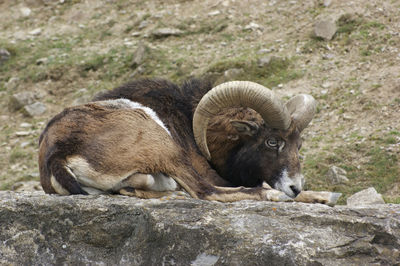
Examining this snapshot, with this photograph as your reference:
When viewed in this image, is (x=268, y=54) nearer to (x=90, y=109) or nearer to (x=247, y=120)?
(x=247, y=120)

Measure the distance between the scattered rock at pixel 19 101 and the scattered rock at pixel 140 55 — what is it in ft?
11.0

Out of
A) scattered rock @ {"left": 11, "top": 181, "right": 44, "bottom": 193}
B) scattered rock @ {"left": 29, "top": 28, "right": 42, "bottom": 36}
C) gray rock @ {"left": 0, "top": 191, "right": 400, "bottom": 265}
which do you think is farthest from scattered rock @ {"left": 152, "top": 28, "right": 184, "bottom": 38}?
gray rock @ {"left": 0, "top": 191, "right": 400, "bottom": 265}

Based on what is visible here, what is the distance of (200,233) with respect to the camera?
536 centimetres

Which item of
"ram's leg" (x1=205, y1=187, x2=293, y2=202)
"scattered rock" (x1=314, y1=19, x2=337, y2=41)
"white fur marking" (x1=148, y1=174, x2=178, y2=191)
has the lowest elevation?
"scattered rock" (x1=314, y1=19, x2=337, y2=41)

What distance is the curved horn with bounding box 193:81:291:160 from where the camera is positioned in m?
7.50

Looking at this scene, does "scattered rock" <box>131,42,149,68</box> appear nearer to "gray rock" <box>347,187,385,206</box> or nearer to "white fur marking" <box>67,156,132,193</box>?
"gray rock" <box>347,187,385,206</box>

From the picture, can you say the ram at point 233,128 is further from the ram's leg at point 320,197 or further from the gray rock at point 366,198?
the gray rock at point 366,198

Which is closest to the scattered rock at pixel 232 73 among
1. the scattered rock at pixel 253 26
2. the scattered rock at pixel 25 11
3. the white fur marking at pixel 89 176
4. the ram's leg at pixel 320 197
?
the scattered rock at pixel 253 26

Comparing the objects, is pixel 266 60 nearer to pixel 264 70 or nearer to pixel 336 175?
pixel 264 70

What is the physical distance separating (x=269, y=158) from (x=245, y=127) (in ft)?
1.87

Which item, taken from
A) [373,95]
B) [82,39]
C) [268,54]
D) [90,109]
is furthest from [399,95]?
[82,39]

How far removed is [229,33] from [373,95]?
256 inches

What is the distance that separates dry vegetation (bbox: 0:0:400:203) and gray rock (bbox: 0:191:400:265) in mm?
4481

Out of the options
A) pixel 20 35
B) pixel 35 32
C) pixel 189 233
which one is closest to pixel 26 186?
pixel 189 233
